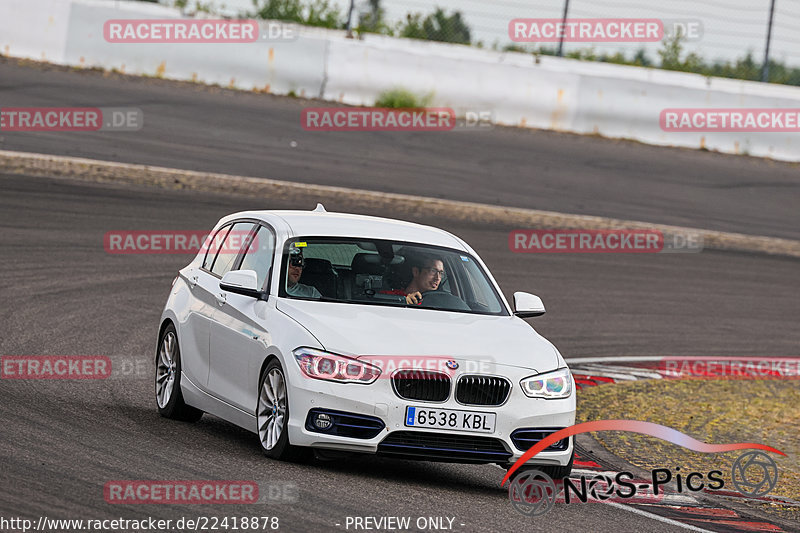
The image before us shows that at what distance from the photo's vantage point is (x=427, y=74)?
2698 cm

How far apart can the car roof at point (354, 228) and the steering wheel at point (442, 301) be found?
1.70 ft

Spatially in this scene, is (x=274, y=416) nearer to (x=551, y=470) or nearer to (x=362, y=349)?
(x=362, y=349)

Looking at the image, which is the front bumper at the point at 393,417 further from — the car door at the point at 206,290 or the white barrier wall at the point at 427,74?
the white barrier wall at the point at 427,74

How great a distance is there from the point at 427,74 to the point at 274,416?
19071 mm

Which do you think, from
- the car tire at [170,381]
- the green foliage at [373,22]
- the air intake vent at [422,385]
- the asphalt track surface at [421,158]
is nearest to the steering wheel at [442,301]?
the air intake vent at [422,385]

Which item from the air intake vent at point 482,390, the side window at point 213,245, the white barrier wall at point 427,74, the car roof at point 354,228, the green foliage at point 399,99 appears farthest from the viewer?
the green foliage at point 399,99

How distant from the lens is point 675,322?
60.7 feet

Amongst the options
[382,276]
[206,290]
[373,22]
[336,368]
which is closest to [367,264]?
[382,276]

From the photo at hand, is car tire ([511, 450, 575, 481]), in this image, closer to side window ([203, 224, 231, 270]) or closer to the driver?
the driver

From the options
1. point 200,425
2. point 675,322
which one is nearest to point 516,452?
point 200,425

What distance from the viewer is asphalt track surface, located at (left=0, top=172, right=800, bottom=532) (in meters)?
7.58

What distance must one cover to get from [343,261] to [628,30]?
18.4 metres

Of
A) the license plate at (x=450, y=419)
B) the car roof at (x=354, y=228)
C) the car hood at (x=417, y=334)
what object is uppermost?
the car roof at (x=354, y=228)

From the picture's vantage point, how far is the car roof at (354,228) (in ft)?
32.0
